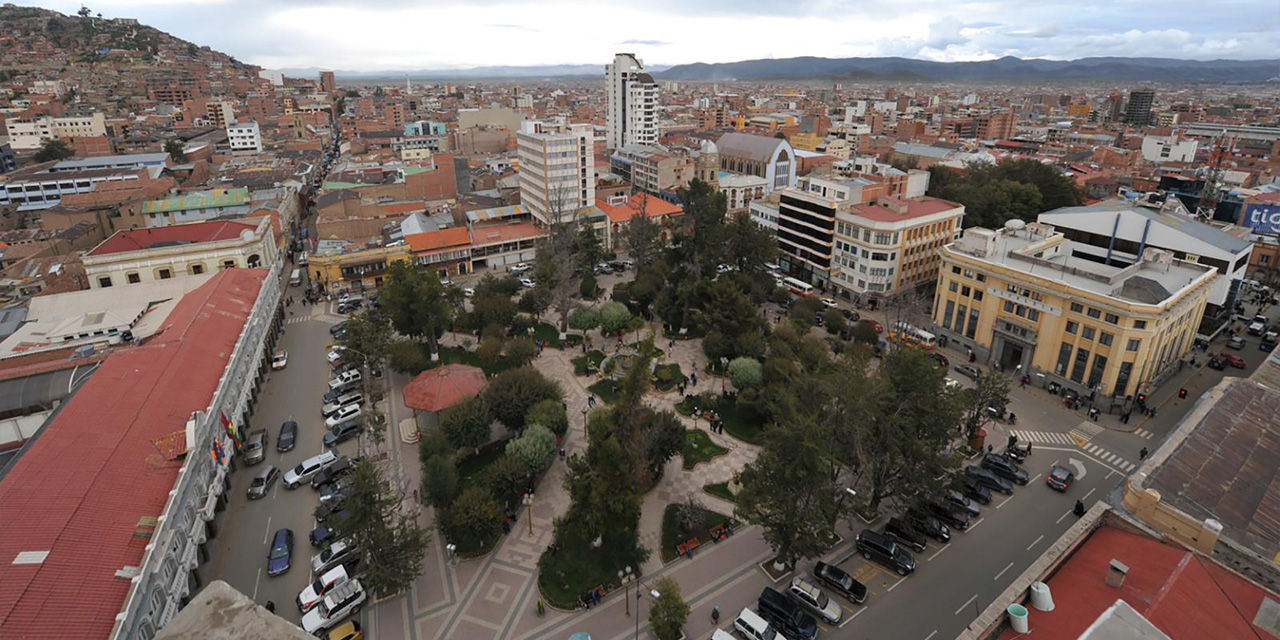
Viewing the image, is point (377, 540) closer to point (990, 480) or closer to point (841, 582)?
point (841, 582)

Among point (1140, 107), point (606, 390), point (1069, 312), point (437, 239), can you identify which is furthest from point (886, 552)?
point (1140, 107)

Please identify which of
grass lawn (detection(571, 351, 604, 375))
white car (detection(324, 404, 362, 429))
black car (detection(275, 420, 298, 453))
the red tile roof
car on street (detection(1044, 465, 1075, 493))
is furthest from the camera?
the red tile roof

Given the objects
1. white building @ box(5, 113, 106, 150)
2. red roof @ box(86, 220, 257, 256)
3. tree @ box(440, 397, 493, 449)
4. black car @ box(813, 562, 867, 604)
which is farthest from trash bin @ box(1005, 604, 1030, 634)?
white building @ box(5, 113, 106, 150)

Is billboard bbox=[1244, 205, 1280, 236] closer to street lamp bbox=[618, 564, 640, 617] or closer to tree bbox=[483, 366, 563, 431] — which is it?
tree bbox=[483, 366, 563, 431]

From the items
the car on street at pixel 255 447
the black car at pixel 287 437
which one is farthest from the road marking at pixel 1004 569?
the car on street at pixel 255 447

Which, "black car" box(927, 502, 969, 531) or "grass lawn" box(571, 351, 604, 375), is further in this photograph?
"grass lawn" box(571, 351, 604, 375)

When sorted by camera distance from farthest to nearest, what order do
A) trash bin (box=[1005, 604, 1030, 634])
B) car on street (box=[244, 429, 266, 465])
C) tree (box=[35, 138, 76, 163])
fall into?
tree (box=[35, 138, 76, 163]), car on street (box=[244, 429, 266, 465]), trash bin (box=[1005, 604, 1030, 634])

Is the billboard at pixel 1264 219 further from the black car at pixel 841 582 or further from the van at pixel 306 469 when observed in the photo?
the van at pixel 306 469
